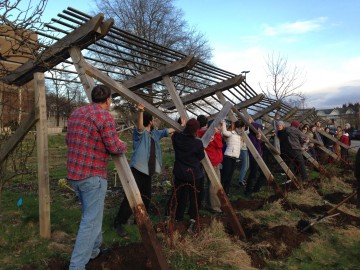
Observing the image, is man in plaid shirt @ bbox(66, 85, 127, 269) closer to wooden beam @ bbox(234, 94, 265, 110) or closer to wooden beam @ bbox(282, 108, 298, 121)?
wooden beam @ bbox(234, 94, 265, 110)

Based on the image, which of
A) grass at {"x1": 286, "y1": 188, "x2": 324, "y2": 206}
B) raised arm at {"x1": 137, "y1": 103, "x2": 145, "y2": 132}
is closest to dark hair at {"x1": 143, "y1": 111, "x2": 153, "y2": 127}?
raised arm at {"x1": 137, "y1": 103, "x2": 145, "y2": 132}

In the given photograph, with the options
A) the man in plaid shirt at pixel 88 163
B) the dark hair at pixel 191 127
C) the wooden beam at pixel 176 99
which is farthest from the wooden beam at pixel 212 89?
the man in plaid shirt at pixel 88 163

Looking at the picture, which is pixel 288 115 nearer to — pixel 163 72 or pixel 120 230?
pixel 163 72

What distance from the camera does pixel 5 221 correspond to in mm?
5543

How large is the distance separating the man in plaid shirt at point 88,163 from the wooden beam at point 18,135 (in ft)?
5.31

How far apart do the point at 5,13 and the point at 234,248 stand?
12.3ft

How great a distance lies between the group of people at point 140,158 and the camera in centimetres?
350

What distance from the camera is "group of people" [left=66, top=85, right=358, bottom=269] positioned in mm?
3496

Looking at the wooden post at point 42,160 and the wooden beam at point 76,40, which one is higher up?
the wooden beam at point 76,40

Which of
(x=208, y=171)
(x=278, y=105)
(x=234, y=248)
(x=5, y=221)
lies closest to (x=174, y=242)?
(x=234, y=248)

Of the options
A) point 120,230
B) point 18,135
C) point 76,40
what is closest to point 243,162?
point 120,230

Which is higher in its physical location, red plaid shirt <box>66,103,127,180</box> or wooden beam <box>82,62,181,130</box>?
wooden beam <box>82,62,181,130</box>

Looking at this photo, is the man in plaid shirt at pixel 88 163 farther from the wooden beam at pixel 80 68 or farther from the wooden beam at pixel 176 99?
the wooden beam at pixel 176 99

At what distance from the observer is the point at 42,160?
4.79m
